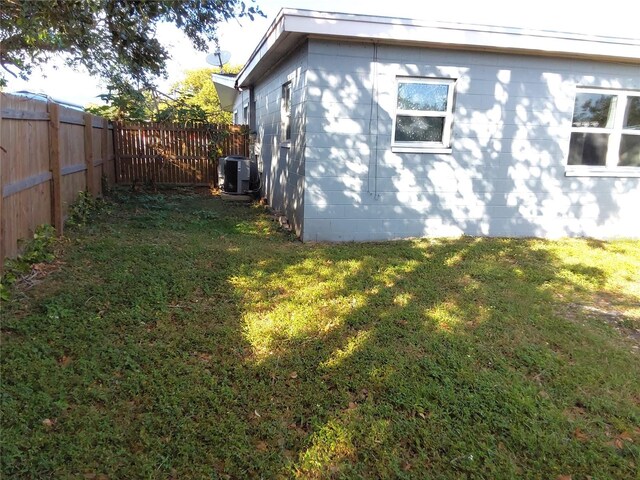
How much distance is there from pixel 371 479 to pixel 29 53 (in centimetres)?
1530

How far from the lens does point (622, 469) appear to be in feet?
9.26

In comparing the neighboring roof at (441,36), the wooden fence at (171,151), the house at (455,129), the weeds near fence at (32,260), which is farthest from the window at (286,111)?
the wooden fence at (171,151)

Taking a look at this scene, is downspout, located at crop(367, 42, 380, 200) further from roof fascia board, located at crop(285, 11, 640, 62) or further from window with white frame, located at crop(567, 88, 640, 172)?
window with white frame, located at crop(567, 88, 640, 172)

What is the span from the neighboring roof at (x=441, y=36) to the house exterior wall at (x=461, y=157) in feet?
0.76

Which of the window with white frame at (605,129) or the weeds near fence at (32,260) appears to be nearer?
the weeds near fence at (32,260)

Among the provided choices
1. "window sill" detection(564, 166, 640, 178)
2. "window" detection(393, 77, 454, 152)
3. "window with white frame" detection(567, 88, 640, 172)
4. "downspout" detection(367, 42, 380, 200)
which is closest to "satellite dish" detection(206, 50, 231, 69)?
"downspout" detection(367, 42, 380, 200)

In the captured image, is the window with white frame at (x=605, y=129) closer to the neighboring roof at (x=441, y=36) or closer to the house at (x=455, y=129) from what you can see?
the house at (x=455, y=129)

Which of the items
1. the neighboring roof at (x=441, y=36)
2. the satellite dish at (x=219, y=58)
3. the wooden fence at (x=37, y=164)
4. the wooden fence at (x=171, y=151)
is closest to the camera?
the wooden fence at (x=37, y=164)

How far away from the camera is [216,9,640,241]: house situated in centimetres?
Result: 698

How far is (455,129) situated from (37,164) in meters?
5.66

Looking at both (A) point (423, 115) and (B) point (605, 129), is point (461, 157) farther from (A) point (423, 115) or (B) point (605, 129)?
(B) point (605, 129)

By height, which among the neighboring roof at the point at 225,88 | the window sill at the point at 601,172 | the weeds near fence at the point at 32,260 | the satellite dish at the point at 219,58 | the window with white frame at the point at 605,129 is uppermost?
the satellite dish at the point at 219,58

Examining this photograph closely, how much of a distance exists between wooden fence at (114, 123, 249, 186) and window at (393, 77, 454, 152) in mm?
7599

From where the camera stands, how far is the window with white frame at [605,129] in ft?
26.2
